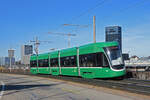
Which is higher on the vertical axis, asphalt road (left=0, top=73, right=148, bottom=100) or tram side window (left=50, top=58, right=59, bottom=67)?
tram side window (left=50, top=58, right=59, bottom=67)

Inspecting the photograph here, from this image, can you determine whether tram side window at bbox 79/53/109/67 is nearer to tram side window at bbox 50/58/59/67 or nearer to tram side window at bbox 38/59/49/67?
tram side window at bbox 50/58/59/67

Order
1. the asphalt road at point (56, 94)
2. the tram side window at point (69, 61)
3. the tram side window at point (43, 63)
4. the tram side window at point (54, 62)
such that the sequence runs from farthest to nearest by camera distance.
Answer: the tram side window at point (43, 63) → the tram side window at point (54, 62) → the tram side window at point (69, 61) → the asphalt road at point (56, 94)

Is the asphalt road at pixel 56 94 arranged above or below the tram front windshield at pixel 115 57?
below

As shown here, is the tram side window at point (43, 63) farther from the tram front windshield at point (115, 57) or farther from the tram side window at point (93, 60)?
the tram front windshield at point (115, 57)

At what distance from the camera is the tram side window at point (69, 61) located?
2320cm

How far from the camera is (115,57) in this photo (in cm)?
1838

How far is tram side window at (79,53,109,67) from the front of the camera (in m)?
18.4

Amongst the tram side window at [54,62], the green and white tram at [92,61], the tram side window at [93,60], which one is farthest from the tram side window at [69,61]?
the tram side window at [54,62]

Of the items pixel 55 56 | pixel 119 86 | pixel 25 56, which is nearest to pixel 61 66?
pixel 55 56

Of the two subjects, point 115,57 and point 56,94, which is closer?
point 56,94

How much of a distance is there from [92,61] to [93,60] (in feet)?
0.66

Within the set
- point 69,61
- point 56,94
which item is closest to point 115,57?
point 69,61

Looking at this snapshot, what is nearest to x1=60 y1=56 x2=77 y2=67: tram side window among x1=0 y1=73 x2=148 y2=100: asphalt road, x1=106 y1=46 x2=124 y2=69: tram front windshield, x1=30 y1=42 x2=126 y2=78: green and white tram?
x1=30 y1=42 x2=126 y2=78: green and white tram

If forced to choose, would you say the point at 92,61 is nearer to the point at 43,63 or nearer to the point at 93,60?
the point at 93,60
